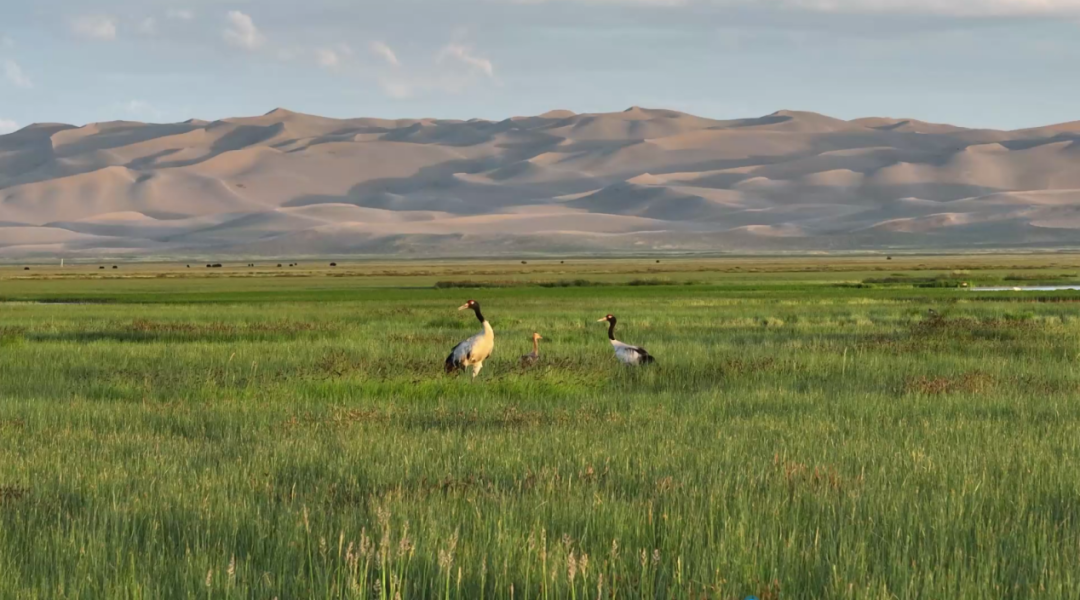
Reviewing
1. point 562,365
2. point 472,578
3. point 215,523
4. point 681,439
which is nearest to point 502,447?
point 681,439

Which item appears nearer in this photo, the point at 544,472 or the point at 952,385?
the point at 544,472

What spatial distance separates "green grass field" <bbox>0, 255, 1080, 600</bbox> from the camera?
23.6 ft

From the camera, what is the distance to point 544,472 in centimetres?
1030

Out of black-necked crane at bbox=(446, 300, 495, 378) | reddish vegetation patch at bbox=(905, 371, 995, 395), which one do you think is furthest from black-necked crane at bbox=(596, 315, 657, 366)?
reddish vegetation patch at bbox=(905, 371, 995, 395)

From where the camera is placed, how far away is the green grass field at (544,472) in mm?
7180

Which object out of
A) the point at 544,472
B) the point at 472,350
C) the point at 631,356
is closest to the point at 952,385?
the point at 631,356

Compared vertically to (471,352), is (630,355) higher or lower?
lower

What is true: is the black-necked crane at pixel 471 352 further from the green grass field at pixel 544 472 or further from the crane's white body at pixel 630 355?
the crane's white body at pixel 630 355

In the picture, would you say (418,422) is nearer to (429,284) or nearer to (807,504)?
(807,504)

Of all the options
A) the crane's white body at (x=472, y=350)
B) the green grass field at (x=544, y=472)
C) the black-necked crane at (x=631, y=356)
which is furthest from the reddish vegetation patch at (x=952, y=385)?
the crane's white body at (x=472, y=350)

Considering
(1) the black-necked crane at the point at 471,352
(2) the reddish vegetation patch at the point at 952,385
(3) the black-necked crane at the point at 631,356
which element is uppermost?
(1) the black-necked crane at the point at 471,352

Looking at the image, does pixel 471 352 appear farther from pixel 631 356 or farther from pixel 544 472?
pixel 544 472

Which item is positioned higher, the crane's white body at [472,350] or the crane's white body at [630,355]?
the crane's white body at [472,350]

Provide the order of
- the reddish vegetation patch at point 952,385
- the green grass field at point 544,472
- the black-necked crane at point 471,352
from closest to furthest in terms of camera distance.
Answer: the green grass field at point 544,472 < the reddish vegetation patch at point 952,385 < the black-necked crane at point 471,352
